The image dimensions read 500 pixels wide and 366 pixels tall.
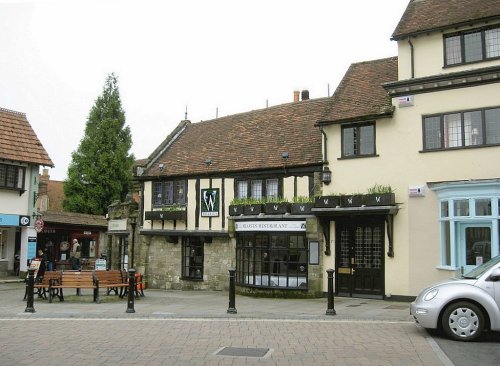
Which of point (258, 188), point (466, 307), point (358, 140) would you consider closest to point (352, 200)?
point (358, 140)

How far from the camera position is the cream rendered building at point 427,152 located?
1530 cm

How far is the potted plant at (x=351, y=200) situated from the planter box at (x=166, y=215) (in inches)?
306

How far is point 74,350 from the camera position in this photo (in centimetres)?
907

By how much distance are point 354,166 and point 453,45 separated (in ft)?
15.8

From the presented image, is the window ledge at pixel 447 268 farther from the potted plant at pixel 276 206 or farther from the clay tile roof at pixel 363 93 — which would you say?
the potted plant at pixel 276 206

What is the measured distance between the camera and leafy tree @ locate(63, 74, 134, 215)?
132 feet

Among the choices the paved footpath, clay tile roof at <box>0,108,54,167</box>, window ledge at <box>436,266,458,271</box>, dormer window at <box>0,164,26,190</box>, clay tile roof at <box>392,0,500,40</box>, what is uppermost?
clay tile roof at <box>392,0,500,40</box>

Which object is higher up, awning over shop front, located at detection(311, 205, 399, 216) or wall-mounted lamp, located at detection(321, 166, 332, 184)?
wall-mounted lamp, located at detection(321, 166, 332, 184)

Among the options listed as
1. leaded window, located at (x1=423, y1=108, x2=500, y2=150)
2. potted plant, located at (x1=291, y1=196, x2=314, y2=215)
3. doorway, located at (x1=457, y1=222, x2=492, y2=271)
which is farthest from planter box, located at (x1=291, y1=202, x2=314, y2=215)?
doorway, located at (x1=457, y1=222, x2=492, y2=271)

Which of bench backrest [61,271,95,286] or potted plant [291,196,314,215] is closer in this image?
bench backrest [61,271,95,286]

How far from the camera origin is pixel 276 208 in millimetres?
18719

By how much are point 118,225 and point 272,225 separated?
1015cm

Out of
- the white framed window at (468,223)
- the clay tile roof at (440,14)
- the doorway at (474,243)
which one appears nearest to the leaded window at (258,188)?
the white framed window at (468,223)

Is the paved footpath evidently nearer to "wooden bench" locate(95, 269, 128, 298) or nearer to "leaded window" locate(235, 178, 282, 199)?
"wooden bench" locate(95, 269, 128, 298)
